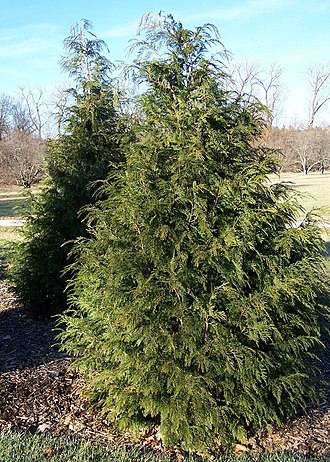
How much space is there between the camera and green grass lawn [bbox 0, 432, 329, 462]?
306 centimetres

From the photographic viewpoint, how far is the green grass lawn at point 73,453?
3059 millimetres

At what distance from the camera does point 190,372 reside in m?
3.40

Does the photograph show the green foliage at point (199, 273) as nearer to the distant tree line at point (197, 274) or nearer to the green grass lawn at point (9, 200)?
the distant tree line at point (197, 274)

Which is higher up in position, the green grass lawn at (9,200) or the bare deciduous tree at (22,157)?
the bare deciduous tree at (22,157)

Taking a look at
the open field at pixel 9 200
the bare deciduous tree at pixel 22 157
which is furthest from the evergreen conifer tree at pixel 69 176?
the bare deciduous tree at pixel 22 157

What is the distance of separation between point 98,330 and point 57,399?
0.81 meters

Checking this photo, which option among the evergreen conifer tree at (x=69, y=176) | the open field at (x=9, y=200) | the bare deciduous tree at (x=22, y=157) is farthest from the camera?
the bare deciduous tree at (x=22, y=157)

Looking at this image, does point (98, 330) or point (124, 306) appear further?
point (98, 330)

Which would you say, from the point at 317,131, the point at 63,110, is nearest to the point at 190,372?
the point at 63,110

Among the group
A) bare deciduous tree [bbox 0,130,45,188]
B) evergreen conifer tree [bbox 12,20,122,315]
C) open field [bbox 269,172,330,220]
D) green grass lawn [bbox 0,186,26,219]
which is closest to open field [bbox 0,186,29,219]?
green grass lawn [bbox 0,186,26,219]

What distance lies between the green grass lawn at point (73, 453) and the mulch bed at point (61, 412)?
0.21m

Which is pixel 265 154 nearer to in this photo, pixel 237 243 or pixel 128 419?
pixel 237 243

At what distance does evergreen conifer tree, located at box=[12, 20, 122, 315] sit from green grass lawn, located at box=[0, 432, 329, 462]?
318 centimetres

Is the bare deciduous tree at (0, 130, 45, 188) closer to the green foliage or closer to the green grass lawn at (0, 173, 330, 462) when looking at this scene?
the green foliage
